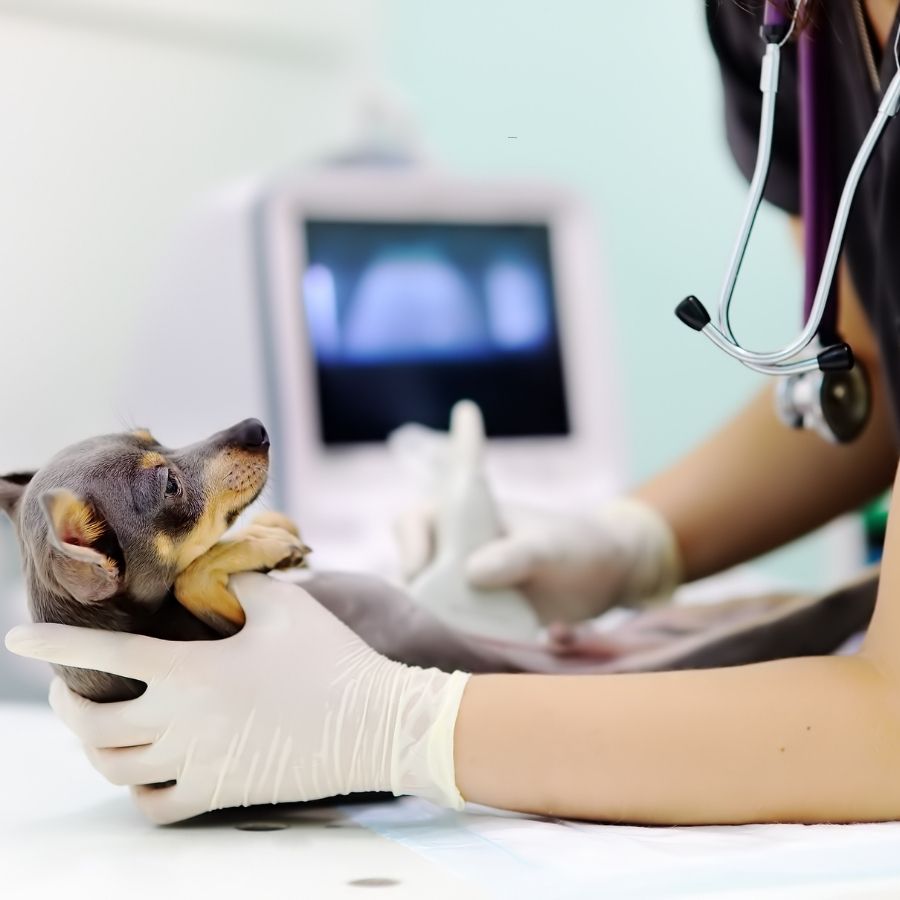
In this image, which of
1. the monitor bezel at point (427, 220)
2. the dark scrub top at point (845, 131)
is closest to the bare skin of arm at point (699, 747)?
the dark scrub top at point (845, 131)

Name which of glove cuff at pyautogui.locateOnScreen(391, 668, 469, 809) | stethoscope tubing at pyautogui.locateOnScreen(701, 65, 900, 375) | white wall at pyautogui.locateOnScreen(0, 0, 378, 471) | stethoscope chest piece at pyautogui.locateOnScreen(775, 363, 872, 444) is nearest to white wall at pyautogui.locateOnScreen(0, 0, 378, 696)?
white wall at pyautogui.locateOnScreen(0, 0, 378, 471)

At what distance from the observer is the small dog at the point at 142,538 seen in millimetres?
525

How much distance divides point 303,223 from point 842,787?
1.23 meters

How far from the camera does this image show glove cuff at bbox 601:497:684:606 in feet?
3.31

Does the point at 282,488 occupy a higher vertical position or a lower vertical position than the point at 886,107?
lower

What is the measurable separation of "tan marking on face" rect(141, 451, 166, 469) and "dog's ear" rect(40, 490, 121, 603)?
0.04m

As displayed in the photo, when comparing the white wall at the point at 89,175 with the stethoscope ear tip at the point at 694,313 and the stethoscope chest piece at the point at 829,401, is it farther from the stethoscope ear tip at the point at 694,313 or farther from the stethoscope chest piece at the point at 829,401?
the stethoscope chest piece at the point at 829,401

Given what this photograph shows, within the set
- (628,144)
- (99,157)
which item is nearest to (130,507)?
(99,157)

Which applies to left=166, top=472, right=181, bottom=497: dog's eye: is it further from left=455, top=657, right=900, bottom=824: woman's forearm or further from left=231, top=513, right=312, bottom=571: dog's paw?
left=455, top=657, right=900, bottom=824: woman's forearm

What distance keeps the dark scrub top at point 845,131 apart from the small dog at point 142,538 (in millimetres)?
413

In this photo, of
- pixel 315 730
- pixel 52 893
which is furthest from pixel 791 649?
pixel 52 893

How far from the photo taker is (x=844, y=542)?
1.64m

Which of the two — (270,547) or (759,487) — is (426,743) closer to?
(270,547)

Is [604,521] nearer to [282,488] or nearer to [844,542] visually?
[282,488]
